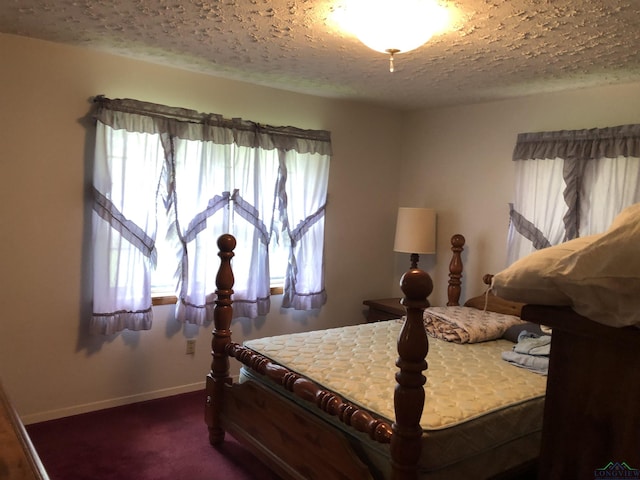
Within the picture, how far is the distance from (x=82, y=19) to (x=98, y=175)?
2.98 feet

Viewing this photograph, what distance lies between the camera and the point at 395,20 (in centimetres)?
206

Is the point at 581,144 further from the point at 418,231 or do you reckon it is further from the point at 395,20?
the point at 395,20

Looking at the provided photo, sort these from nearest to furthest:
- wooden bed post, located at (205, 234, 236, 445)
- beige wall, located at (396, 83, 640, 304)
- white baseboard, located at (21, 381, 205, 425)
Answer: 1. wooden bed post, located at (205, 234, 236, 445)
2. white baseboard, located at (21, 381, 205, 425)
3. beige wall, located at (396, 83, 640, 304)

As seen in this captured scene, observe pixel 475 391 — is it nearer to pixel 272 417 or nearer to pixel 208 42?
pixel 272 417

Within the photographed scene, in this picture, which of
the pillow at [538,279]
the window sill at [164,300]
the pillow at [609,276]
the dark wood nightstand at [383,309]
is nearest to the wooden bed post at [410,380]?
A: the pillow at [538,279]

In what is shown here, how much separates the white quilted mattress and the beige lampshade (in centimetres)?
111

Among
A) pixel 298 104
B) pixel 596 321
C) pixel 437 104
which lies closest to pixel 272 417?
pixel 596 321

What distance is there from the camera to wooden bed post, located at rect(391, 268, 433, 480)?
5.69 ft

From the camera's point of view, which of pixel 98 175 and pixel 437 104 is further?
pixel 437 104

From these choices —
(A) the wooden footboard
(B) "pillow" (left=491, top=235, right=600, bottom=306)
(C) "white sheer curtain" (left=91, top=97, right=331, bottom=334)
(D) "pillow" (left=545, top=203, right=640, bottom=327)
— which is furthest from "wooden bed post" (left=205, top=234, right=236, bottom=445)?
(D) "pillow" (left=545, top=203, right=640, bottom=327)

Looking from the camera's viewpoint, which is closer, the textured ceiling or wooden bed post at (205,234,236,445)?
the textured ceiling

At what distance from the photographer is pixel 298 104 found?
3.91 meters

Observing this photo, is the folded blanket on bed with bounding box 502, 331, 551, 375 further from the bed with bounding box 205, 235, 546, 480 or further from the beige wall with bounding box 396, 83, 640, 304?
the beige wall with bounding box 396, 83, 640, 304

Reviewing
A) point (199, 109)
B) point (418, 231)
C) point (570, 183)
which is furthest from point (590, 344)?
point (418, 231)
